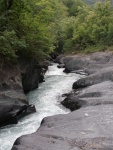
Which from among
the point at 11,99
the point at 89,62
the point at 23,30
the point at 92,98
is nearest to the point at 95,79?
the point at 92,98

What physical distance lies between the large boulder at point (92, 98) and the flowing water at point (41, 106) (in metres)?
0.75

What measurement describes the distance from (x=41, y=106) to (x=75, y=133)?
26.9 ft

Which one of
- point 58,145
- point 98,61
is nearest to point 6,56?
point 58,145

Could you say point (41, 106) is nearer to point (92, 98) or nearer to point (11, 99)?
point (11, 99)

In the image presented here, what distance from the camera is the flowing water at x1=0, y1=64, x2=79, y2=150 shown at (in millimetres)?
17158

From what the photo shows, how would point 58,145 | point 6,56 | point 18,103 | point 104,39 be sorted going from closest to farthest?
point 58,145
point 18,103
point 6,56
point 104,39

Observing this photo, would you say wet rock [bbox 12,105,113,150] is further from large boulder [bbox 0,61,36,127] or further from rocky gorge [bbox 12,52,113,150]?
large boulder [bbox 0,61,36,127]

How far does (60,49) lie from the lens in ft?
195

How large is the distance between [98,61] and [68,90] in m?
13.1

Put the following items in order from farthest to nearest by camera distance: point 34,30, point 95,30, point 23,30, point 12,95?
point 95,30, point 34,30, point 23,30, point 12,95

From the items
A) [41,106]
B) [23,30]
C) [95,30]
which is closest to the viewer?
[41,106]

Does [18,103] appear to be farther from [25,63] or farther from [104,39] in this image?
[104,39]

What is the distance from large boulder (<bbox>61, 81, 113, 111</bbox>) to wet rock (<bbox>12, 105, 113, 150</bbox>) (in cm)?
229

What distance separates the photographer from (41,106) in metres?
22.8
